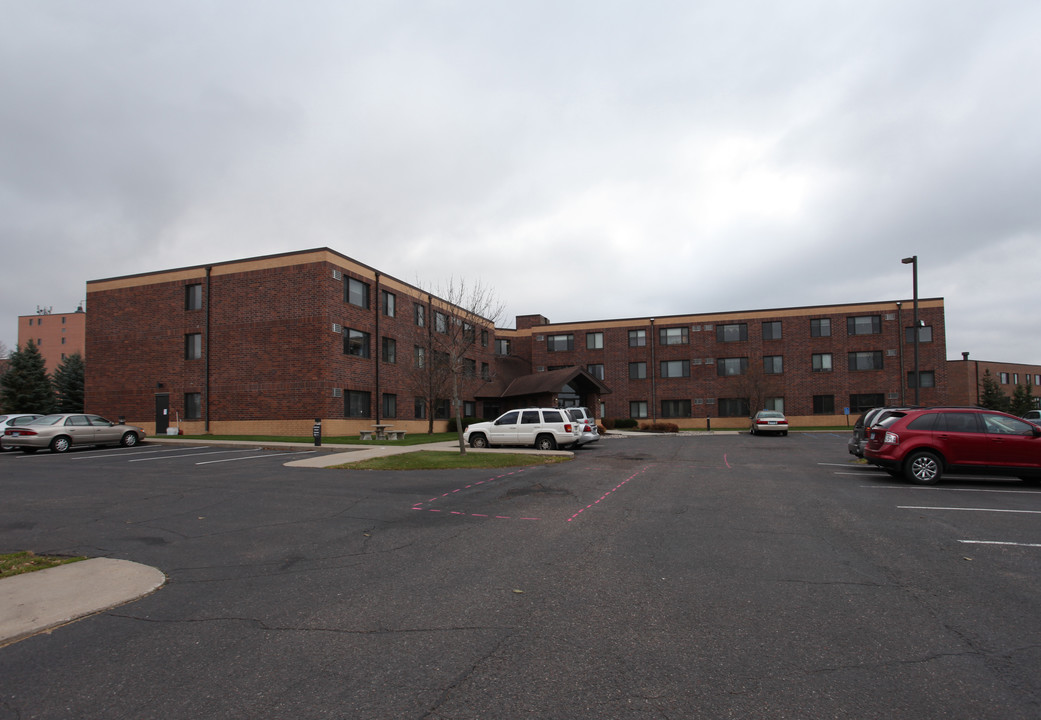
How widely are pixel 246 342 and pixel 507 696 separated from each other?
29.7 meters

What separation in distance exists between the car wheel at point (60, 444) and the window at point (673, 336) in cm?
4045

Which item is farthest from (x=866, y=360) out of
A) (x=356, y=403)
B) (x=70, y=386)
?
(x=70, y=386)

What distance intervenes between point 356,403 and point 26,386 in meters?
29.8

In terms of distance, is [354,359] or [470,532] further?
[354,359]

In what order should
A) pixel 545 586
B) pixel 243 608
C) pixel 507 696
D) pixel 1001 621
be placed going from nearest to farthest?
pixel 507 696 → pixel 1001 621 → pixel 243 608 → pixel 545 586

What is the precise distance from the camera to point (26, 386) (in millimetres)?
43688

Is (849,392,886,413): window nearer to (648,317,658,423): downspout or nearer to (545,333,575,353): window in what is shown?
(648,317,658,423): downspout

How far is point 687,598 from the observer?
5297 mm

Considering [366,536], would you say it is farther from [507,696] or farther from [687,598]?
[507,696]

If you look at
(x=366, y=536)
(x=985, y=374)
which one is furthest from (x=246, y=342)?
(x=985, y=374)

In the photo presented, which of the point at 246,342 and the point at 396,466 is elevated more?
the point at 246,342

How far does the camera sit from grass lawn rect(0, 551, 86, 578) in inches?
247

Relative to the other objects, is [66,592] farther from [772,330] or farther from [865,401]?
[865,401]

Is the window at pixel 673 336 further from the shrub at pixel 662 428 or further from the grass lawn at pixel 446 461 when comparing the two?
the grass lawn at pixel 446 461
